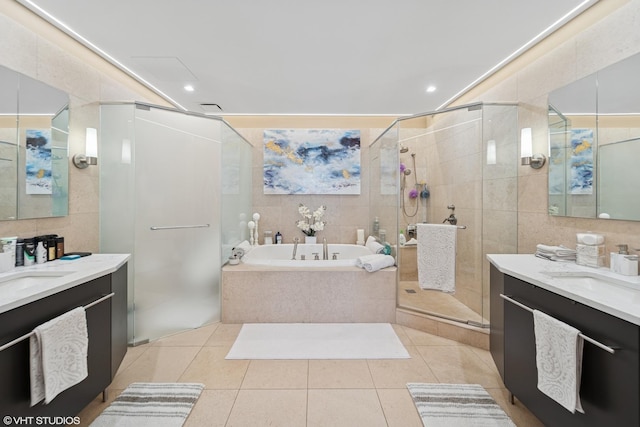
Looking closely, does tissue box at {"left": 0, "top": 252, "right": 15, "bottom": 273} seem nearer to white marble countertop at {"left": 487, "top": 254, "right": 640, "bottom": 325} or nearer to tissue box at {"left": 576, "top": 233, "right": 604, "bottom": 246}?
white marble countertop at {"left": 487, "top": 254, "right": 640, "bottom": 325}

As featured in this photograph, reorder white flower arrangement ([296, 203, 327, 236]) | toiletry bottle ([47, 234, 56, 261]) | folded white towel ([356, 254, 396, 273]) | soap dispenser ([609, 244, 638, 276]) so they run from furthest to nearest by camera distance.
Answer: white flower arrangement ([296, 203, 327, 236])
folded white towel ([356, 254, 396, 273])
toiletry bottle ([47, 234, 56, 261])
soap dispenser ([609, 244, 638, 276])

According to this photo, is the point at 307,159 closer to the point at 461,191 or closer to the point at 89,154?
the point at 461,191

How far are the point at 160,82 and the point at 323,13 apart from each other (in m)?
1.98

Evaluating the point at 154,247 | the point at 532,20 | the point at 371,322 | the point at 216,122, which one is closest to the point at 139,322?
the point at 154,247

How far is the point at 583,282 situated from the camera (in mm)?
1450

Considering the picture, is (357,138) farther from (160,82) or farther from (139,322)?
(139,322)

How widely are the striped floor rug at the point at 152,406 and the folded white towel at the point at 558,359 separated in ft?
6.31

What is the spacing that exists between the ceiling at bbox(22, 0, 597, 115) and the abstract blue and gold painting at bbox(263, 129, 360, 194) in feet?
2.52

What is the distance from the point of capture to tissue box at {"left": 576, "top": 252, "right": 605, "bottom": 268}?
1.54 m

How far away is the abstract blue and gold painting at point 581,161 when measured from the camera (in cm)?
166

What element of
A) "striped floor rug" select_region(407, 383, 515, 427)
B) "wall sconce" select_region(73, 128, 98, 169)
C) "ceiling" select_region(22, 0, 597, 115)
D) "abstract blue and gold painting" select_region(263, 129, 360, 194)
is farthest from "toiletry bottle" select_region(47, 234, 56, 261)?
"striped floor rug" select_region(407, 383, 515, 427)

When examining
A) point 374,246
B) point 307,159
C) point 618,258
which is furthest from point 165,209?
point 618,258

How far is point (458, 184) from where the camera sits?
Answer: 2482mm

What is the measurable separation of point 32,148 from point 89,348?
4.51ft
